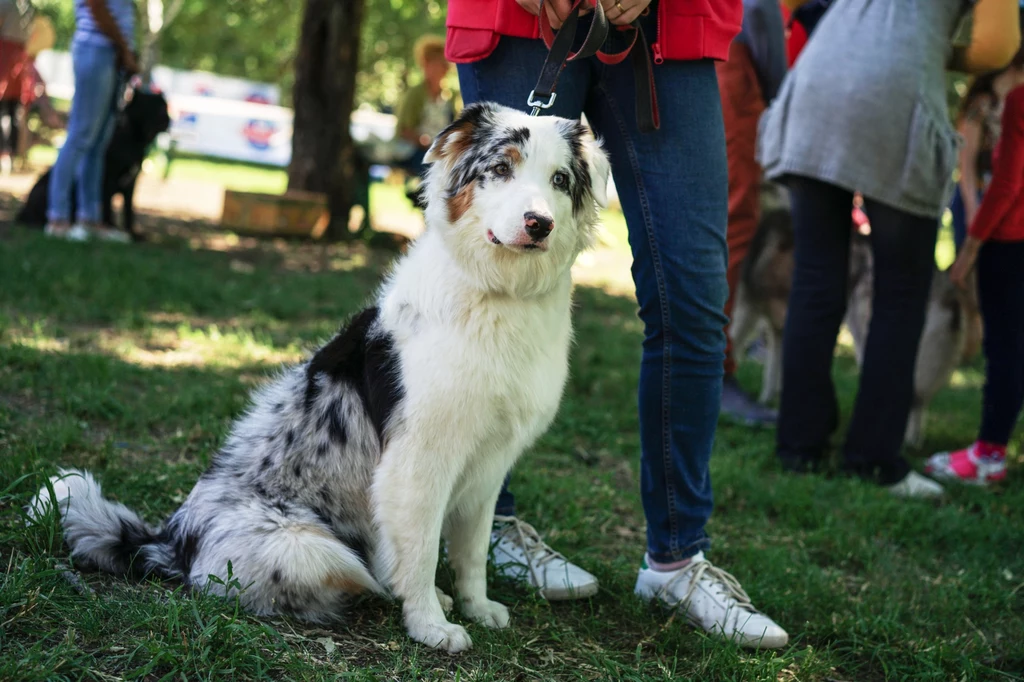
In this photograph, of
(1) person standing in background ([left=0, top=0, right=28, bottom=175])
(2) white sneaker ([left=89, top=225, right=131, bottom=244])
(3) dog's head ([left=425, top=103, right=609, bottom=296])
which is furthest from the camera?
(1) person standing in background ([left=0, top=0, right=28, bottom=175])

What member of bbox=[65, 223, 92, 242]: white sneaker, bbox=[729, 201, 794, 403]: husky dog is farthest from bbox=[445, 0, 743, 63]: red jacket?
bbox=[65, 223, 92, 242]: white sneaker

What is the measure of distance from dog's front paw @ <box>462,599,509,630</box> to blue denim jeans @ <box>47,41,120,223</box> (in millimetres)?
6823

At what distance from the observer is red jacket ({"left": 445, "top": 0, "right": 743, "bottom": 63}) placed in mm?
2740

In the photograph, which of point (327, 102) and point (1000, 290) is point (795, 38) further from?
point (327, 102)

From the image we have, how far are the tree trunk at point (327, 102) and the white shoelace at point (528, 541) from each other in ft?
25.6

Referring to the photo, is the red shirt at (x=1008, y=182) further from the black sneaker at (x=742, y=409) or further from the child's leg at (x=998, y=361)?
the black sneaker at (x=742, y=409)

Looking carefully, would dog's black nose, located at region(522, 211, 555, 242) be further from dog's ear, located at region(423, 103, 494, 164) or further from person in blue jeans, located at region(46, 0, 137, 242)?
person in blue jeans, located at region(46, 0, 137, 242)

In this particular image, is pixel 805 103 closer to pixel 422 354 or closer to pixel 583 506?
pixel 583 506

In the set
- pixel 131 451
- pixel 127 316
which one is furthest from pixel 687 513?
pixel 127 316

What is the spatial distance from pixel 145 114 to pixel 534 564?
7.86 meters

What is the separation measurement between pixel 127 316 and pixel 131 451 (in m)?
2.45

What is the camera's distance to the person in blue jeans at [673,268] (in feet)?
9.16

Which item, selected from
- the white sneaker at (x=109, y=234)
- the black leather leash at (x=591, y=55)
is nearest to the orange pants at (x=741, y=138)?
the black leather leash at (x=591, y=55)

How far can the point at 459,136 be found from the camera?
2.62m
